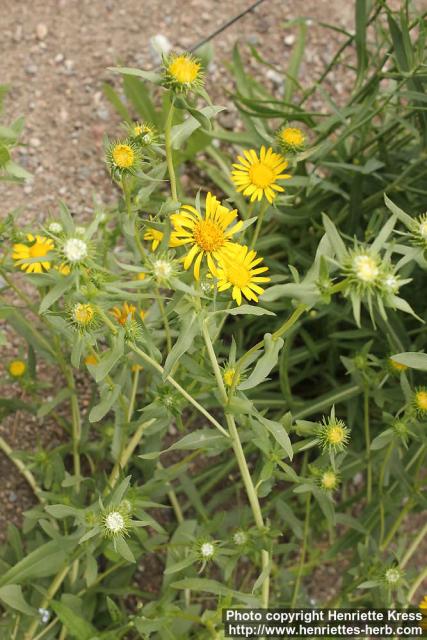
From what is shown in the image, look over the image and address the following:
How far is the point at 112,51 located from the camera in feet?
9.54

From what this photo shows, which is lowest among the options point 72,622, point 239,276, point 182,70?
point 72,622

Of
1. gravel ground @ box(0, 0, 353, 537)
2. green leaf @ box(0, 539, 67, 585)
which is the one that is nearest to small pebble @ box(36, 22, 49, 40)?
gravel ground @ box(0, 0, 353, 537)

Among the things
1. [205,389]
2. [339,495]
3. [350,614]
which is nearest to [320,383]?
[339,495]

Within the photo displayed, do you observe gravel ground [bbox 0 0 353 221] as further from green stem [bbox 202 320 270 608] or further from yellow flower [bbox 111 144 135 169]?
green stem [bbox 202 320 270 608]

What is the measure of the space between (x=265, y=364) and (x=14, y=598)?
948 millimetres

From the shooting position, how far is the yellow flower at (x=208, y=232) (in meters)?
1.49

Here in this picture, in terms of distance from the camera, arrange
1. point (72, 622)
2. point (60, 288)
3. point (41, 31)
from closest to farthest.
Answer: point (60, 288), point (72, 622), point (41, 31)

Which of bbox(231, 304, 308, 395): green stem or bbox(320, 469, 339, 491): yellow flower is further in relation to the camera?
bbox(320, 469, 339, 491): yellow flower

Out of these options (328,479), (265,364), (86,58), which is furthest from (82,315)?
(86,58)

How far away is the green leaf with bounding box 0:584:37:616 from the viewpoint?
1807 millimetres

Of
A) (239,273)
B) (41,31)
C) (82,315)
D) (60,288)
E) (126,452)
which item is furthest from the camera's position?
(41,31)

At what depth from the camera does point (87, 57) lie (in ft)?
9.47

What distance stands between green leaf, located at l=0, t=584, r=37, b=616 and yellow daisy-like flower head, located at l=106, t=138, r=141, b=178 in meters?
1.08

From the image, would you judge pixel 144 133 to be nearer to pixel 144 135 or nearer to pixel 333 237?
pixel 144 135
